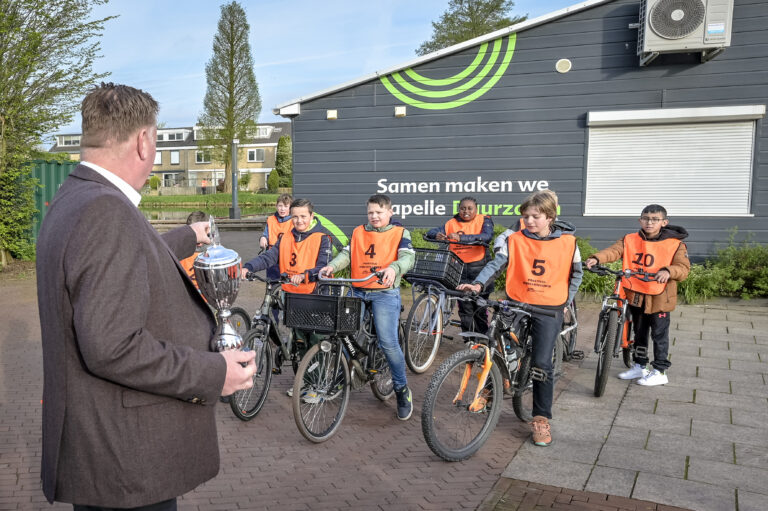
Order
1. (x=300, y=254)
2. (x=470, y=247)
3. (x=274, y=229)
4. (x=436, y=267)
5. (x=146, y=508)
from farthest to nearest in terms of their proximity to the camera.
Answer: (x=274, y=229), (x=470, y=247), (x=436, y=267), (x=300, y=254), (x=146, y=508)

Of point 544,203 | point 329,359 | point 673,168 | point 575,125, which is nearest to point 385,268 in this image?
point 329,359

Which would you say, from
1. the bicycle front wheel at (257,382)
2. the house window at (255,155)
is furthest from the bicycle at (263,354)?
the house window at (255,155)

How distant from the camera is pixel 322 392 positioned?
4566mm

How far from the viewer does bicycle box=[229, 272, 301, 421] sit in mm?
4883

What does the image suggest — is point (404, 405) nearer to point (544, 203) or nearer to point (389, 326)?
point (389, 326)

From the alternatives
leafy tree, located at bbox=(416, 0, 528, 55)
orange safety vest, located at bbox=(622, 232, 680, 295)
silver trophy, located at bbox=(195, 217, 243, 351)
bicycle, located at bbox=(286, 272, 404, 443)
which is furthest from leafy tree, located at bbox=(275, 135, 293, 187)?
silver trophy, located at bbox=(195, 217, 243, 351)

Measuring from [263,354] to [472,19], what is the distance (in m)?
28.9

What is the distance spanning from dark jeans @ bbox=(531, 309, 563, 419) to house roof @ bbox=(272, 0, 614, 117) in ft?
26.6

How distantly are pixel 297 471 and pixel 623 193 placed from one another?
9.26m

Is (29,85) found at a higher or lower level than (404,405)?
higher

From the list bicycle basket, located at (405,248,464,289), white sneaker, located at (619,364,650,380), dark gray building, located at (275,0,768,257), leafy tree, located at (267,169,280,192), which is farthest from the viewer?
leafy tree, located at (267,169,280,192)

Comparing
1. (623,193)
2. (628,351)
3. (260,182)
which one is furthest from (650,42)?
(260,182)

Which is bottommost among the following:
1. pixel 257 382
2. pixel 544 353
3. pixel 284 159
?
pixel 257 382

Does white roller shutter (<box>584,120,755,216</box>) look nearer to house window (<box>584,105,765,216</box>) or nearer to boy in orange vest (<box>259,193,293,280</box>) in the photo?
house window (<box>584,105,765,216</box>)
